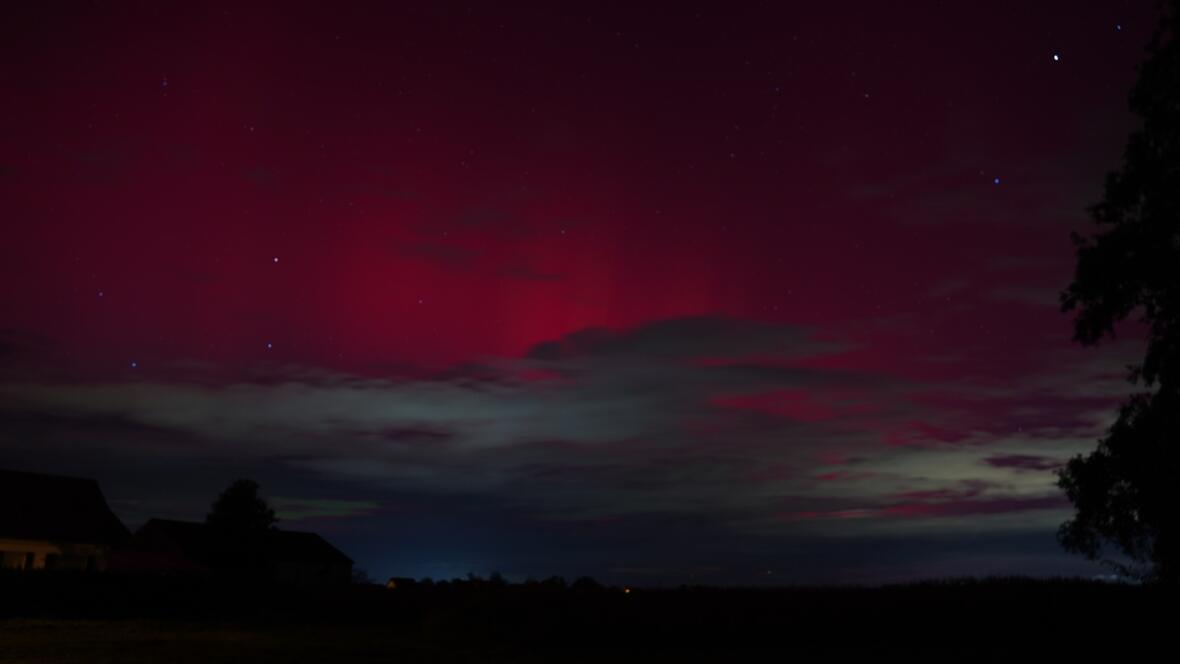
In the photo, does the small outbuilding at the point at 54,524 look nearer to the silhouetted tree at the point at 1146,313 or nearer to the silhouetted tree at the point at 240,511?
the silhouetted tree at the point at 240,511

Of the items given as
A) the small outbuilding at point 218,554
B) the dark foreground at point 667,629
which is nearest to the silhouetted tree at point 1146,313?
the dark foreground at point 667,629

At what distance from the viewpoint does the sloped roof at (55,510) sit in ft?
210

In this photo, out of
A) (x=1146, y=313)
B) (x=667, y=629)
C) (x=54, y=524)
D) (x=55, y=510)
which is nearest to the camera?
(x=1146, y=313)

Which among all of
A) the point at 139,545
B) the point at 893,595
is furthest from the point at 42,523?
the point at 893,595

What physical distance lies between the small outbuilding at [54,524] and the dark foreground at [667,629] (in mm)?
19412

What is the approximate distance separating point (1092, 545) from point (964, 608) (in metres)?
7.65

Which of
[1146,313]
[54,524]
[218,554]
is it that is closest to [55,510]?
[54,524]

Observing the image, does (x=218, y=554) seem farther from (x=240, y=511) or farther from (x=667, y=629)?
(x=667, y=629)

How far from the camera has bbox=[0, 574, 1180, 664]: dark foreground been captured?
92.4 feet

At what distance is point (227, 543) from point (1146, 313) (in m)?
64.0

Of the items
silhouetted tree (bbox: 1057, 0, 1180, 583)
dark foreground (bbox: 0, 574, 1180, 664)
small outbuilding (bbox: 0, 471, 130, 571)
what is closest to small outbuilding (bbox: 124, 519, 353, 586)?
small outbuilding (bbox: 0, 471, 130, 571)

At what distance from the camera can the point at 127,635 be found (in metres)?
35.3

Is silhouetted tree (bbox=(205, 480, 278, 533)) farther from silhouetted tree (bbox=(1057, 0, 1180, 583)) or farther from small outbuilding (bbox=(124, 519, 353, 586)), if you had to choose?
Result: silhouetted tree (bbox=(1057, 0, 1180, 583))

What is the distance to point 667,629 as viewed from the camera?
34656 millimetres
